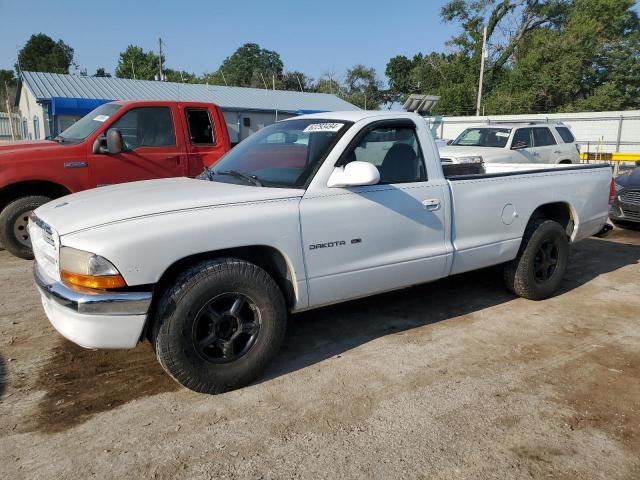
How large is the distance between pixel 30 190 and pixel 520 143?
9634mm

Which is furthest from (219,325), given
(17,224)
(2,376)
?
(17,224)

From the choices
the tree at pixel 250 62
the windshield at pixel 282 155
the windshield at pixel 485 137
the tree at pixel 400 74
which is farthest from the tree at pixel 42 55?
the windshield at pixel 282 155

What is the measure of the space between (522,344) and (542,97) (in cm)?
4032

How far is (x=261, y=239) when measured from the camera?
10.3 feet

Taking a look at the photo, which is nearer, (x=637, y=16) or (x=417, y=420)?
(x=417, y=420)

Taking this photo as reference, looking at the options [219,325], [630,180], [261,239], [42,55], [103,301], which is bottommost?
[219,325]

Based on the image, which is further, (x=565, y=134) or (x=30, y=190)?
(x=565, y=134)

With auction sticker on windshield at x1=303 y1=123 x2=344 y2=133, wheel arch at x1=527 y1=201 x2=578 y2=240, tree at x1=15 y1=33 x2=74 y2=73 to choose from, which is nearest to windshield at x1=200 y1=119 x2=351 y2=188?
auction sticker on windshield at x1=303 y1=123 x2=344 y2=133

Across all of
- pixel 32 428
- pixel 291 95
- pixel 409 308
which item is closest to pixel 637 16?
pixel 291 95

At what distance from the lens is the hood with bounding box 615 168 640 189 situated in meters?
8.41

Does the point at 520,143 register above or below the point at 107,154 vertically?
above

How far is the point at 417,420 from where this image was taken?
2.90 metres

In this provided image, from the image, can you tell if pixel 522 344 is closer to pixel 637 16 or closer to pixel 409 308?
pixel 409 308

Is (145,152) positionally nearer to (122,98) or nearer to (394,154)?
(394,154)
